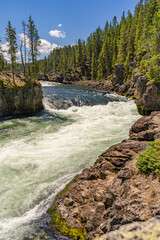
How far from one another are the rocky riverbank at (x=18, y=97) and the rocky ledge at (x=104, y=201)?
20.3 m

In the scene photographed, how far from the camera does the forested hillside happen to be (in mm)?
23891

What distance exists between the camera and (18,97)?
83.4 feet

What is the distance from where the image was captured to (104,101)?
38.6 metres

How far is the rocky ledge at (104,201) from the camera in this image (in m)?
5.36

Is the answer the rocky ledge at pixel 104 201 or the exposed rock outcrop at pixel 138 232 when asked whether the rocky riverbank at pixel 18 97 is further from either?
the exposed rock outcrop at pixel 138 232

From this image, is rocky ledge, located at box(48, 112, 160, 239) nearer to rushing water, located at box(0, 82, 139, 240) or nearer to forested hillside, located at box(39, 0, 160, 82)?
rushing water, located at box(0, 82, 139, 240)

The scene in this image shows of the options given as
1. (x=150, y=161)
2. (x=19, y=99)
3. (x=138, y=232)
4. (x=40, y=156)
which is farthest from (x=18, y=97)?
(x=138, y=232)

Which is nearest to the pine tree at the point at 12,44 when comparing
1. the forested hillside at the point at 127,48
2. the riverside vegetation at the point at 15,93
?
the riverside vegetation at the point at 15,93

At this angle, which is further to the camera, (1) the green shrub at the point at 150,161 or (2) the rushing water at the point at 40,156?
(2) the rushing water at the point at 40,156

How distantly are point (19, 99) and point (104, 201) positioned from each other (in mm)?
23517

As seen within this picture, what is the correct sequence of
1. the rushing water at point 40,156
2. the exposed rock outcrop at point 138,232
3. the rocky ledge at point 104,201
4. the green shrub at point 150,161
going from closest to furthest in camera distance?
the exposed rock outcrop at point 138,232
the rocky ledge at point 104,201
the green shrub at point 150,161
the rushing water at point 40,156

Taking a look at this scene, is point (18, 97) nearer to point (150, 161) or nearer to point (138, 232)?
point (150, 161)

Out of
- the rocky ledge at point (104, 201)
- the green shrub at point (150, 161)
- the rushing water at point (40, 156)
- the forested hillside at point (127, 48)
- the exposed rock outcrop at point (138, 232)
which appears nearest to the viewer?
the exposed rock outcrop at point (138, 232)

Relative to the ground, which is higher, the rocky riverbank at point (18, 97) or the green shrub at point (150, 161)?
the rocky riverbank at point (18, 97)
